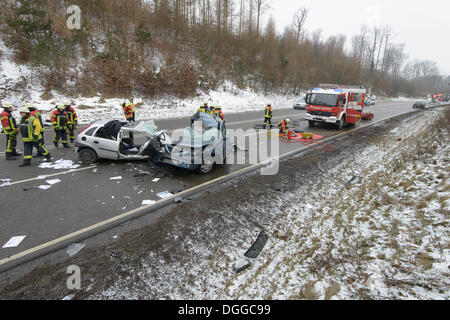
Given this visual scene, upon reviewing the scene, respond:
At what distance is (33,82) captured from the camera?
1800cm

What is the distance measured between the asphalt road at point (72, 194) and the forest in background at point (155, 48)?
594 inches

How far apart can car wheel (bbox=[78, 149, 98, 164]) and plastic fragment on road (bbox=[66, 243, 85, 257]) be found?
13.8 feet

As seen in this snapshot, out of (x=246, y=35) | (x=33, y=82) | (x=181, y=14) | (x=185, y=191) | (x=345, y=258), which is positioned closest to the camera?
(x=345, y=258)

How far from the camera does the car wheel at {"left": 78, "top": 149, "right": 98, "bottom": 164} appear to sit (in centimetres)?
743

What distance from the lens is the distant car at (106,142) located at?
7.35 meters

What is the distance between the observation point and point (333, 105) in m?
14.5

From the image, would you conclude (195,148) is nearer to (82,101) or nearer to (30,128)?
(30,128)

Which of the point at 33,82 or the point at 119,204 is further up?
the point at 33,82

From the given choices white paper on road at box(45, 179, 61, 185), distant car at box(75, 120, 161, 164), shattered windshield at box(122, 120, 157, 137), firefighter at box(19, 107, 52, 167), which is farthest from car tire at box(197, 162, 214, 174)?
firefighter at box(19, 107, 52, 167)

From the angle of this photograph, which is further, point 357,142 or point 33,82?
point 33,82

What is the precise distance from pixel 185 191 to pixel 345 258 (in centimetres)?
368

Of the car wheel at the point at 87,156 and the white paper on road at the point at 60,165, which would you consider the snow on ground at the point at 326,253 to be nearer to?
the car wheel at the point at 87,156
